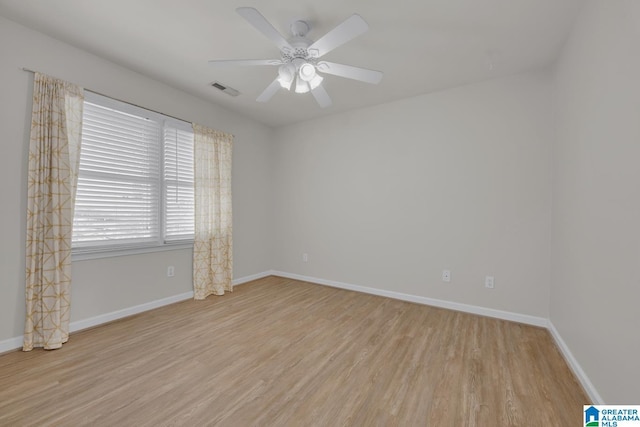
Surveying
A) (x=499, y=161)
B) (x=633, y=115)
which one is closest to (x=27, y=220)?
(x=633, y=115)

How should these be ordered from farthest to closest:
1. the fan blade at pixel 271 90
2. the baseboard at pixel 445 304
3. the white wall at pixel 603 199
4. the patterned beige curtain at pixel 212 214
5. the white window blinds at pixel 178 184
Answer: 1. the patterned beige curtain at pixel 212 214
2. the white window blinds at pixel 178 184
3. the baseboard at pixel 445 304
4. the fan blade at pixel 271 90
5. the white wall at pixel 603 199

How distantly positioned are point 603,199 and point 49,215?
13.3 ft

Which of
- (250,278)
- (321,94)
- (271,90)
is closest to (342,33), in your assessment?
(321,94)

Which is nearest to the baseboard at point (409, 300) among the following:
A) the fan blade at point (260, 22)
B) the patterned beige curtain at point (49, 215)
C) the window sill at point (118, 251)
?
the patterned beige curtain at point (49, 215)

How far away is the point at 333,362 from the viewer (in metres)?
2.01

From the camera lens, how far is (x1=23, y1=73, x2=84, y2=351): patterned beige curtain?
2184 mm

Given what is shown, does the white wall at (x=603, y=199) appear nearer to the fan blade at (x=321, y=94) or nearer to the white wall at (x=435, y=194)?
the white wall at (x=435, y=194)

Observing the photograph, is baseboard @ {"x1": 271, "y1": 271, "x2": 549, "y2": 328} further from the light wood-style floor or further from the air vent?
the air vent

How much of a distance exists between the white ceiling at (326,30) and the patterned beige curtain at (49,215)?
61 centimetres

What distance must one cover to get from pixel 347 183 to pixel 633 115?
9.56 feet

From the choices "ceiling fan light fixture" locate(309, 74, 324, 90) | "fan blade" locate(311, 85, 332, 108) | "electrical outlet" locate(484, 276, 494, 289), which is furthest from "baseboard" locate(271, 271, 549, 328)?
"ceiling fan light fixture" locate(309, 74, 324, 90)

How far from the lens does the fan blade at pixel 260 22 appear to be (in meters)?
1.52

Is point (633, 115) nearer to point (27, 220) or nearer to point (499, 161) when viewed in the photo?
point (499, 161)

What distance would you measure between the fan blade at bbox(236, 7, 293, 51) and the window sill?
8.46ft
